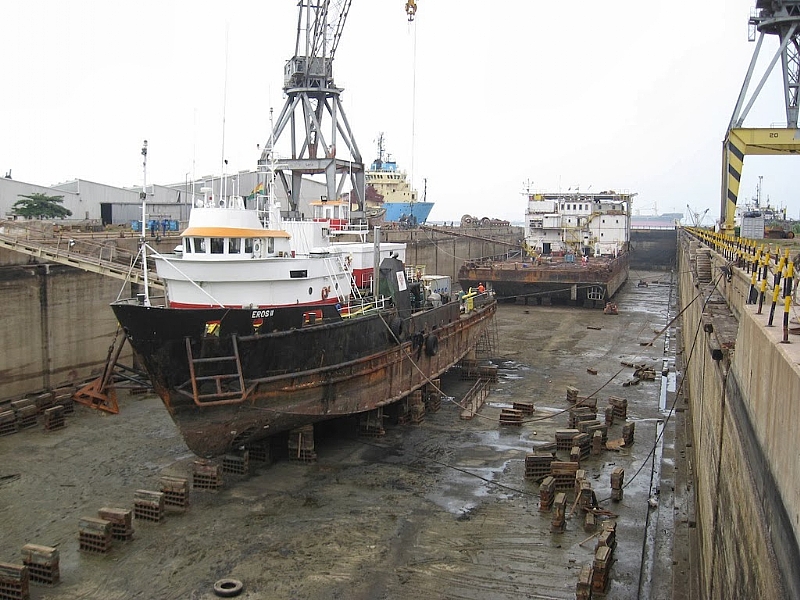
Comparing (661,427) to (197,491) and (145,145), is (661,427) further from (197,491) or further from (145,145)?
(145,145)

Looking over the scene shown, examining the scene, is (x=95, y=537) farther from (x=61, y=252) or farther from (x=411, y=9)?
(x=411, y=9)

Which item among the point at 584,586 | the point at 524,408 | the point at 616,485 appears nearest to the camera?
the point at 584,586

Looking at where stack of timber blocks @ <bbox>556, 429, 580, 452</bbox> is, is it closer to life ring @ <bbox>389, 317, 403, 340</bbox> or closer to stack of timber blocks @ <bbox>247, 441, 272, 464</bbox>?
life ring @ <bbox>389, 317, 403, 340</bbox>

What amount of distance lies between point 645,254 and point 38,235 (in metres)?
70.6

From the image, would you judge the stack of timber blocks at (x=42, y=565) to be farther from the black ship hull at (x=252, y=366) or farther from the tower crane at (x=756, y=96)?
the tower crane at (x=756, y=96)

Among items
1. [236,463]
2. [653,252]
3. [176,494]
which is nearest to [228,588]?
[176,494]

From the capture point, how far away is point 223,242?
55.4 feet

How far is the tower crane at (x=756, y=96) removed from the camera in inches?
1039

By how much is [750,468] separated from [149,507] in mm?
10572

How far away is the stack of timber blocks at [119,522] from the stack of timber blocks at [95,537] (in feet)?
0.67

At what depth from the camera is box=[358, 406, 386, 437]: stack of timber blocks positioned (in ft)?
62.2

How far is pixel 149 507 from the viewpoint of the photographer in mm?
13625

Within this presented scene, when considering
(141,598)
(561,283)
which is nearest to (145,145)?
(141,598)

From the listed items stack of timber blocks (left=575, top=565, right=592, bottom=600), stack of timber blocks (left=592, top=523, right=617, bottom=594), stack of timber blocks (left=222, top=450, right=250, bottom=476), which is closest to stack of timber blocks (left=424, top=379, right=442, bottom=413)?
stack of timber blocks (left=222, top=450, right=250, bottom=476)
